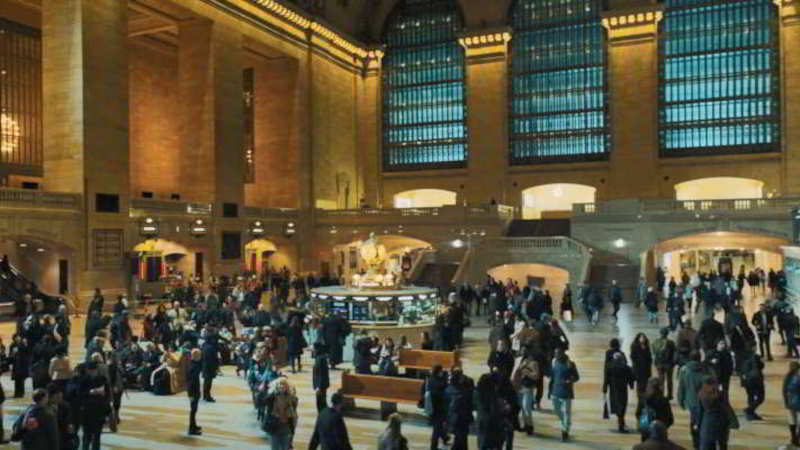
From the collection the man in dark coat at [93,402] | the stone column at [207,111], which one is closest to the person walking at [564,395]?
the man in dark coat at [93,402]

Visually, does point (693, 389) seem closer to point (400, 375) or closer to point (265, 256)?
point (400, 375)

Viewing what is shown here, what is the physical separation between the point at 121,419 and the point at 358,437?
358 cm

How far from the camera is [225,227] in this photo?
31609 mm

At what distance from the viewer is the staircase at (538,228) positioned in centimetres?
3259

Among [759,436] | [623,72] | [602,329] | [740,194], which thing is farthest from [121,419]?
[740,194]

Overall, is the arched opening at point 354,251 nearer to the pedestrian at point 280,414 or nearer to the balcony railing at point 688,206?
the balcony railing at point 688,206

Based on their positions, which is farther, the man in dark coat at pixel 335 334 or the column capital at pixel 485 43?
the column capital at pixel 485 43

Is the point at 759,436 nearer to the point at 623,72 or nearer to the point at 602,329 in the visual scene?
the point at 602,329

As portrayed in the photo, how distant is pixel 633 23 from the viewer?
3756 centimetres

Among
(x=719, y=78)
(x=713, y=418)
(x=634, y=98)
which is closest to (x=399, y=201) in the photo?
(x=634, y=98)

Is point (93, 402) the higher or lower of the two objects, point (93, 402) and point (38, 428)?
the lower

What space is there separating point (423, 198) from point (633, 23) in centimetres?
1707

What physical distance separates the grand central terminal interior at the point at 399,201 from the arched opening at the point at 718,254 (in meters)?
0.18

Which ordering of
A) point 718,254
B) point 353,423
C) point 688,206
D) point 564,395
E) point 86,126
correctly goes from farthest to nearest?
point 718,254
point 688,206
point 86,126
point 353,423
point 564,395
